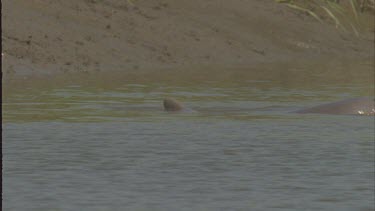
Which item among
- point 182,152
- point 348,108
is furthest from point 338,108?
point 182,152

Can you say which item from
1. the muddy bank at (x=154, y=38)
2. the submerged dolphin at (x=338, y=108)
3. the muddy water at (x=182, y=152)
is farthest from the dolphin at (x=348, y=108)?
the muddy bank at (x=154, y=38)

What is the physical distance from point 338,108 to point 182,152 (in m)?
4.67

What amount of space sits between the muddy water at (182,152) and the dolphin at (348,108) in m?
0.25

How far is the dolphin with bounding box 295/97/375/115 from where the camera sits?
16.5 m

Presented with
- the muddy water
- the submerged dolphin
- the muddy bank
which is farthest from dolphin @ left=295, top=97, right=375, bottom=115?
the muddy bank

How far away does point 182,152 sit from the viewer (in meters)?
12.3

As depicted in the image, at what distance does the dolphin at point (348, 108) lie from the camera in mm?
16547

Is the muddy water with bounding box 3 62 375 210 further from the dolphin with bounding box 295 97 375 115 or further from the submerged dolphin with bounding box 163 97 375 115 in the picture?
the dolphin with bounding box 295 97 375 115

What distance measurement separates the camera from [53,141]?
13242mm

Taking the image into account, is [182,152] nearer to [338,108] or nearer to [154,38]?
[338,108]

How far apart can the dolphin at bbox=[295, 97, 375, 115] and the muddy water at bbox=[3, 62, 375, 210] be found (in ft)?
0.83

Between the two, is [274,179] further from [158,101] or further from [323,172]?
[158,101]

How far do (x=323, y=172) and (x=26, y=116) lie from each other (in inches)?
225

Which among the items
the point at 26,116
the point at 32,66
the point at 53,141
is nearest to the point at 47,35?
the point at 32,66
